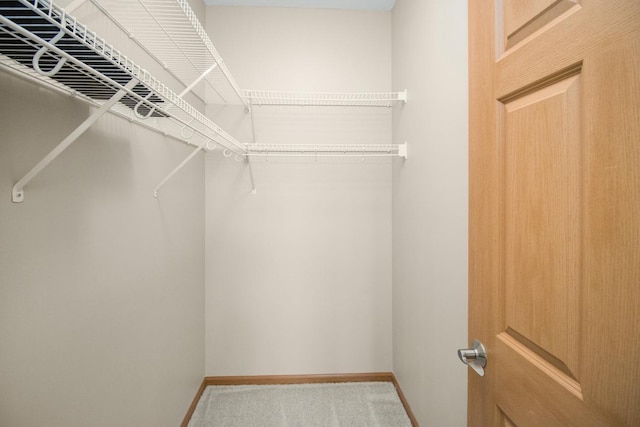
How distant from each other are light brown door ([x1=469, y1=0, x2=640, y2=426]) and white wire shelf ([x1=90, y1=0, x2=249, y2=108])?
978 mm

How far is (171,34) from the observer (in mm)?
1307

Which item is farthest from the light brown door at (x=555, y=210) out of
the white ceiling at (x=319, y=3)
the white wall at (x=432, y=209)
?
the white ceiling at (x=319, y=3)

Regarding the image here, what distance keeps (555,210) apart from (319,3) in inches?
87.6

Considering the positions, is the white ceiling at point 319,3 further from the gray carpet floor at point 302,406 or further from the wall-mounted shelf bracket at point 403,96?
the gray carpet floor at point 302,406

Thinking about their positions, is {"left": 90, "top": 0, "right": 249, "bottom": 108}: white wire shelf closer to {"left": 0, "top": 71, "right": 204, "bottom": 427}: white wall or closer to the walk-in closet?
the walk-in closet

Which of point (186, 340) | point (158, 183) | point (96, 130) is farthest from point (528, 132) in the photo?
point (186, 340)

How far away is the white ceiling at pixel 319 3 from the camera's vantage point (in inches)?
84.0

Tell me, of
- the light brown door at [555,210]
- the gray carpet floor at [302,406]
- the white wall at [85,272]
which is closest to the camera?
the light brown door at [555,210]

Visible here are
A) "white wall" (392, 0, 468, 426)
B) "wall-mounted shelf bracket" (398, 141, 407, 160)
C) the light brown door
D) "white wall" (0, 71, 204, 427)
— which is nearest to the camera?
the light brown door

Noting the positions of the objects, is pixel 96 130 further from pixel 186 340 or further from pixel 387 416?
pixel 387 416

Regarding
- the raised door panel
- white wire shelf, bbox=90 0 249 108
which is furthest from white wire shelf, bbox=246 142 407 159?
the raised door panel

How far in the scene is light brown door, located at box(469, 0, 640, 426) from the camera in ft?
1.49

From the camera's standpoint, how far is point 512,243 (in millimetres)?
692

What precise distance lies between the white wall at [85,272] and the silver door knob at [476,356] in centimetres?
116
